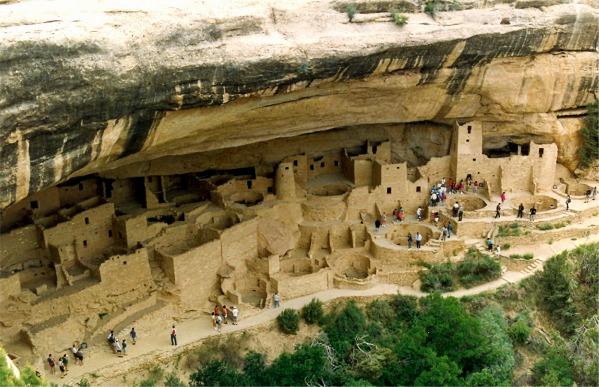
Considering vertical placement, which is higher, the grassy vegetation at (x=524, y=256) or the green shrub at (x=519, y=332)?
the grassy vegetation at (x=524, y=256)

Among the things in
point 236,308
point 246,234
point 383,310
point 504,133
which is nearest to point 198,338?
point 236,308

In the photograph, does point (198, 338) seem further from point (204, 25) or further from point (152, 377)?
point (204, 25)

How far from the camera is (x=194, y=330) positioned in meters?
16.4

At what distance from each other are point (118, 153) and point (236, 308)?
542cm

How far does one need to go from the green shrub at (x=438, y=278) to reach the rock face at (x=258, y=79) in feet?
14.1

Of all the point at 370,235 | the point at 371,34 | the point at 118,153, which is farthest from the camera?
the point at 370,235

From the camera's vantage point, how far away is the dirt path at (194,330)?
1453 cm

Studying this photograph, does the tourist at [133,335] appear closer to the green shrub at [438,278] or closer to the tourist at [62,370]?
the tourist at [62,370]

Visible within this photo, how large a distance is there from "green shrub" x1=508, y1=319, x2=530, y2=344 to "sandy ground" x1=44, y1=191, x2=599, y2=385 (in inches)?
55.5

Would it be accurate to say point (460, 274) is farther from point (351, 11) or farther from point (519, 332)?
point (351, 11)

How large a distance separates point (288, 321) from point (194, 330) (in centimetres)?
229

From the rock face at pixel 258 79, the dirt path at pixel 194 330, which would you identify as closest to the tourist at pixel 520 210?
the dirt path at pixel 194 330

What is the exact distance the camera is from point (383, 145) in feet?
69.8

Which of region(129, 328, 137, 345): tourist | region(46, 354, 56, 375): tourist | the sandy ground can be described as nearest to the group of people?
the sandy ground
